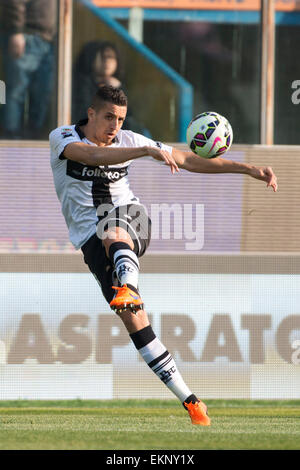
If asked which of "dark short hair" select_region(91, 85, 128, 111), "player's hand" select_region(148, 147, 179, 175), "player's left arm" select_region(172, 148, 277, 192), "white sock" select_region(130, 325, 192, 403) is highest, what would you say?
"dark short hair" select_region(91, 85, 128, 111)

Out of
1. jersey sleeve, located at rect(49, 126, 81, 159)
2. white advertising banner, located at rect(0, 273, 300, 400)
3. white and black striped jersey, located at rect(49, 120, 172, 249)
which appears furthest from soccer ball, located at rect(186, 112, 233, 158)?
white advertising banner, located at rect(0, 273, 300, 400)

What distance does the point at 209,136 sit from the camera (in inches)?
279

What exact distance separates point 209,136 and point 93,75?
4.06 meters

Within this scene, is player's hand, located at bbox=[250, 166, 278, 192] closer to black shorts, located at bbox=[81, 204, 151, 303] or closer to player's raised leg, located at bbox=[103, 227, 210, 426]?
black shorts, located at bbox=[81, 204, 151, 303]

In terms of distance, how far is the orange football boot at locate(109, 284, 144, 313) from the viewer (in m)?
6.32

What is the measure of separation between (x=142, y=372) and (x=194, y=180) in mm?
2008

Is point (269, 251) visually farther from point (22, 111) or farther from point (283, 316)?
point (22, 111)

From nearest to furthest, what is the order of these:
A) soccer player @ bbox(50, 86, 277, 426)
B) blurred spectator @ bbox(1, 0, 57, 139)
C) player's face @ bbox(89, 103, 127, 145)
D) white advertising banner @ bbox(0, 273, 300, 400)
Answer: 1. soccer player @ bbox(50, 86, 277, 426)
2. player's face @ bbox(89, 103, 127, 145)
3. white advertising banner @ bbox(0, 273, 300, 400)
4. blurred spectator @ bbox(1, 0, 57, 139)

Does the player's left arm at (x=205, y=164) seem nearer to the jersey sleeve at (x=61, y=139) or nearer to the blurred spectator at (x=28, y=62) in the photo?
the jersey sleeve at (x=61, y=139)

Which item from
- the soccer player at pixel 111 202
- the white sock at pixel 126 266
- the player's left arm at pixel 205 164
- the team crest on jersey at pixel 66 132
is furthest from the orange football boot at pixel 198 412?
the team crest on jersey at pixel 66 132

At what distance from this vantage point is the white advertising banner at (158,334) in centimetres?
992

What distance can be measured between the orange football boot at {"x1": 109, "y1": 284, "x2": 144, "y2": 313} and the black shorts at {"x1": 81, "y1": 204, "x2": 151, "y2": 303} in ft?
1.56

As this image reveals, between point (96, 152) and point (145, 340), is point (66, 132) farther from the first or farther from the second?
point (145, 340)
